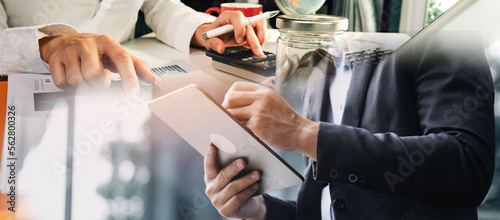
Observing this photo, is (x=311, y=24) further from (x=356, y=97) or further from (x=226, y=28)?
(x=226, y=28)

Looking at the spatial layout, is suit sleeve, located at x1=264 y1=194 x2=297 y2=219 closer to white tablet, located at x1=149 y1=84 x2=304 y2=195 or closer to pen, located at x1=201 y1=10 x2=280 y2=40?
white tablet, located at x1=149 y1=84 x2=304 y2=195

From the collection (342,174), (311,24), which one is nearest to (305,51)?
(311,24)

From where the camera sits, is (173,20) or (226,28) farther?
(173,20)

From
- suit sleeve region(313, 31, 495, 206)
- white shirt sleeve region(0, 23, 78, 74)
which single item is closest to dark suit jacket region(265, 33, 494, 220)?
suit sleeve region(313, 31, 495, 206)

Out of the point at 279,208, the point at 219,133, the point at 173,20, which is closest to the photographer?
the point at 219,133

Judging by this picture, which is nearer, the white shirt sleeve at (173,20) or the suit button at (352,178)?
the suit button at (352,178)

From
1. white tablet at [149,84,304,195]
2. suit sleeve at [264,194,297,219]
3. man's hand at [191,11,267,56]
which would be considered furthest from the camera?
A: man's hand at [191,11,267,56]

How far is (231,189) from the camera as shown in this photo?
0.40m

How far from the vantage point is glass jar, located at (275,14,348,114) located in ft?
1.33

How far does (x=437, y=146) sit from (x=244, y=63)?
0.26 m

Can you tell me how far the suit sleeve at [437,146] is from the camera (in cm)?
37

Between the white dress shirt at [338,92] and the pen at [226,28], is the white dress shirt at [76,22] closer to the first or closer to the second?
the pen at [226,28]

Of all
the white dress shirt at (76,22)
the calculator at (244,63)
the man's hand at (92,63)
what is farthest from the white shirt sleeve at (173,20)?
the man's hand at (92,63)

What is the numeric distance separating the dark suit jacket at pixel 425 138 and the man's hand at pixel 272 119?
0.01 meters
